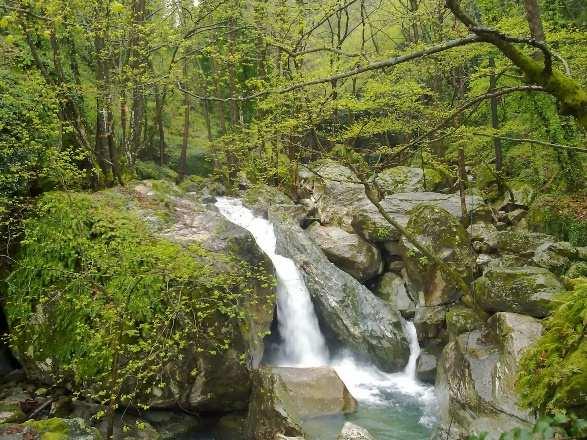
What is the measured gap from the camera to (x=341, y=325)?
10453 mm

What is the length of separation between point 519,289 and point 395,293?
4138mm

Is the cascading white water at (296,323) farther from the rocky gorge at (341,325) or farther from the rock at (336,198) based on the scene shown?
the rock at (336,198)

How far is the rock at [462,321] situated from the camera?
27.9 feet

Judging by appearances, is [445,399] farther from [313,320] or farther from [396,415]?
[313,320]

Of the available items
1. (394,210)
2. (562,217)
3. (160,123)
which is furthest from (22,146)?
(160,123)

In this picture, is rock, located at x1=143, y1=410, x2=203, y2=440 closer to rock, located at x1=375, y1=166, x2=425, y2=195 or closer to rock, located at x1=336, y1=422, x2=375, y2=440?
rock, located at x1=336, y1=422, x2=375, y2=440

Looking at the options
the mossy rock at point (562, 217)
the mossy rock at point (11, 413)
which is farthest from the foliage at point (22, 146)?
the mossy rock at point (562, 217)

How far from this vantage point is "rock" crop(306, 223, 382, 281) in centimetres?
1225

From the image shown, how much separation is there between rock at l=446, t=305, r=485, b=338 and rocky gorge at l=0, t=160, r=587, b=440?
25mm

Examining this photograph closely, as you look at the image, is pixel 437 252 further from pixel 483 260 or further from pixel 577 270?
pixel 577 270

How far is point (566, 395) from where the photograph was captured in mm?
3490

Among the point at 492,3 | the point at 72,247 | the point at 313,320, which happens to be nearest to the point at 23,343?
the point at 72,247

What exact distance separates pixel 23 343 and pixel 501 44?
8.01 m

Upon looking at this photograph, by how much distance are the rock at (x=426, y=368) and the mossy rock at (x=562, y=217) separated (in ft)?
13.3
